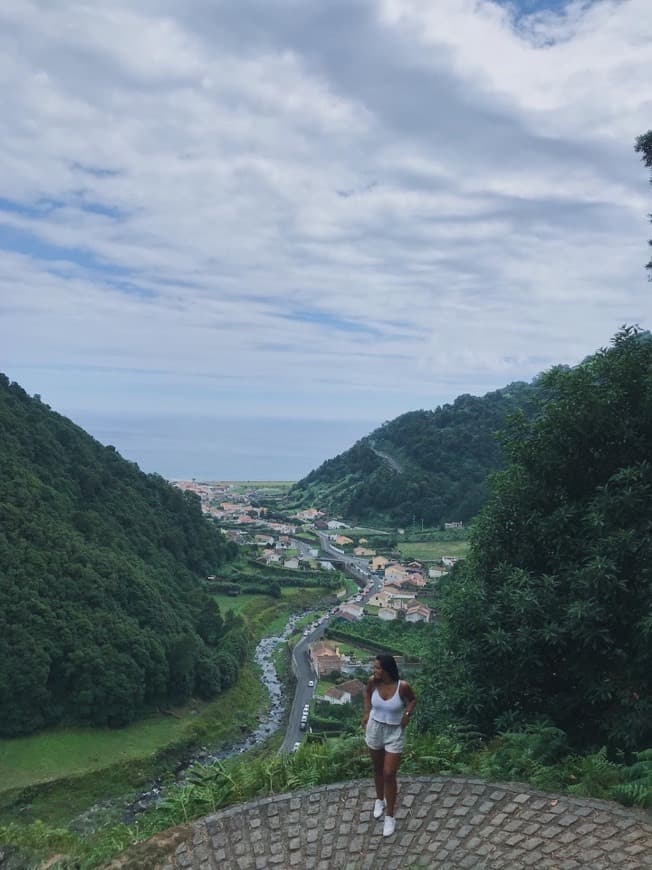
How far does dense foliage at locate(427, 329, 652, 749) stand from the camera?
16.4 ft

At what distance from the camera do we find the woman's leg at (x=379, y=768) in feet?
12.8

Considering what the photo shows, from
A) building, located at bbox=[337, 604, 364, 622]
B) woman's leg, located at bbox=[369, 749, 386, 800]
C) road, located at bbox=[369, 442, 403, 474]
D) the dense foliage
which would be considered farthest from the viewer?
road, located at bbox=[369, 442, 403, 474]

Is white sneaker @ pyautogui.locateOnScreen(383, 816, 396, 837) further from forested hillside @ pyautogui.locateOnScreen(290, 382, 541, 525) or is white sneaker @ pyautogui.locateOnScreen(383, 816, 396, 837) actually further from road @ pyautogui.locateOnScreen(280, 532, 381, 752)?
forested hillside @ pyautogui.locateOnScreen(290, 382, 541, 525)

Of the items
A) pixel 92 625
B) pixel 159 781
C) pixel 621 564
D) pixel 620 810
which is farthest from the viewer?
pixel 92 625

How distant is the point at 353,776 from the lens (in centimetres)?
474

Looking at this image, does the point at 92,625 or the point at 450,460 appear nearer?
the point at 92,625

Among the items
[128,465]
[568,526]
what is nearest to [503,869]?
[568,526]

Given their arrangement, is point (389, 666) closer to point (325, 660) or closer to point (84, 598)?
point (84, 598)

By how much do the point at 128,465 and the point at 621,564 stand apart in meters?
41.4

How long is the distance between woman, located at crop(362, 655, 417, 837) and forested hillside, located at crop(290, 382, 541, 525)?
176ft

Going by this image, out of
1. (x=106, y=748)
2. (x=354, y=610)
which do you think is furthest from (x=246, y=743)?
(x=354, y=610)

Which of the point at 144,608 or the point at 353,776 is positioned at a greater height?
the point at 353,776

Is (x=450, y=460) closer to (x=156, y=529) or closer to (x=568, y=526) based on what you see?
(x=156, y=529)

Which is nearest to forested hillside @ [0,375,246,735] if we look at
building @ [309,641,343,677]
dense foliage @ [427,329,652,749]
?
building @ [309,641,343,677]
